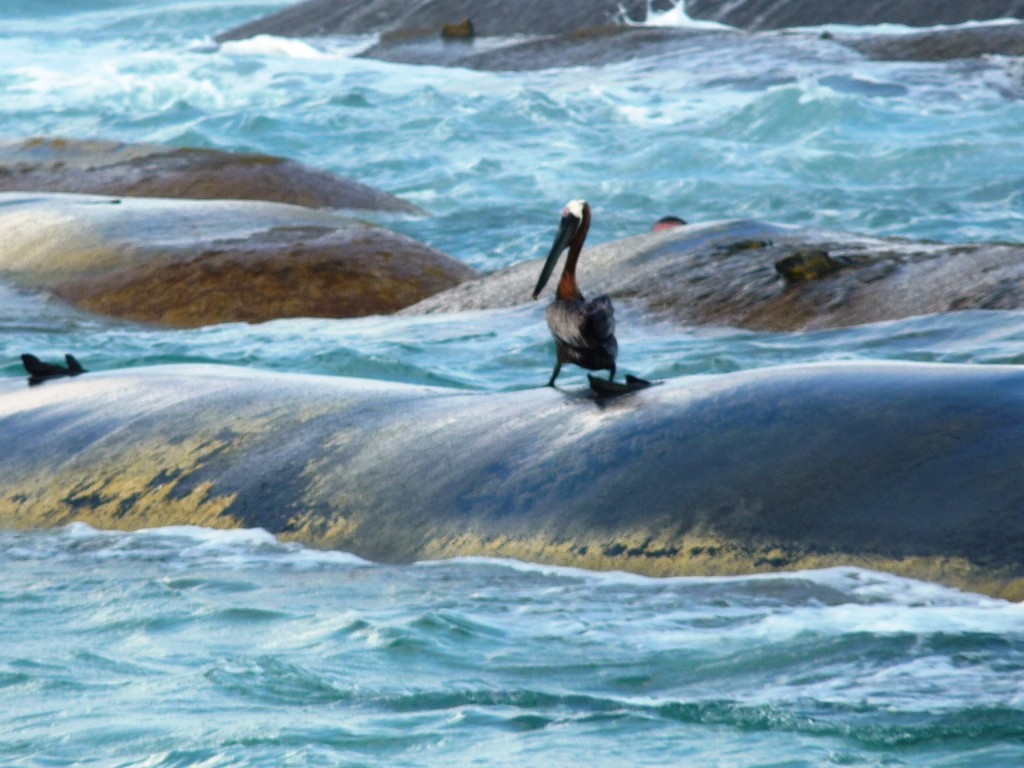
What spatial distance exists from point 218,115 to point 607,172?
325 inches

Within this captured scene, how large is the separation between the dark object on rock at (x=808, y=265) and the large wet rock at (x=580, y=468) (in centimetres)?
374

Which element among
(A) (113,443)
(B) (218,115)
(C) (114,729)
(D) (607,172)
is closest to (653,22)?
(B) (218,115)

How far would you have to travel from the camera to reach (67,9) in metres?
47.7

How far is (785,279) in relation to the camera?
879cm

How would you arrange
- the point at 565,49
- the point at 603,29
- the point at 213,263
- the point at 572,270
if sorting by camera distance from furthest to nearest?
the point at 603,29, the point at 565,49, the point at 213,263, the point at 572,270

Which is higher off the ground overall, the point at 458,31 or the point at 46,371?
the point at 458,31

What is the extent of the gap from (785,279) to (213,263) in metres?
3.91

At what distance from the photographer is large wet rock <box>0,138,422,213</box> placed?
1340 cm

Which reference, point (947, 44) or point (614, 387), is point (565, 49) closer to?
point (947, 44)

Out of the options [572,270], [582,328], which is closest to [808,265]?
[572,270]

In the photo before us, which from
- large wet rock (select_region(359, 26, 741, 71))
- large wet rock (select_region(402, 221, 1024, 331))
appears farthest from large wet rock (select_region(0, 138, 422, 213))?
large wet rock (select_region(359, 26, 741, 71))

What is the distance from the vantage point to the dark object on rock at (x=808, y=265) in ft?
28.5

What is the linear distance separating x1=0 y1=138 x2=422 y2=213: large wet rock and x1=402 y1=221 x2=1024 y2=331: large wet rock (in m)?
3.96

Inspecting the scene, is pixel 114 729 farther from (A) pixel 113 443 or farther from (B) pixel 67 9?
(B) pixel 67 9
